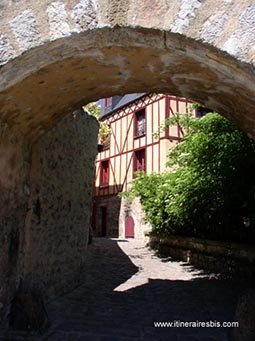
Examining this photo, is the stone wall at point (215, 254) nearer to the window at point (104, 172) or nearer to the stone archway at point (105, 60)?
the stone archway at point (105, 60)

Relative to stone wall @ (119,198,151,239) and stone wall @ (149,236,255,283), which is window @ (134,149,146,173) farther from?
stone wall @ (149,236,255,283)

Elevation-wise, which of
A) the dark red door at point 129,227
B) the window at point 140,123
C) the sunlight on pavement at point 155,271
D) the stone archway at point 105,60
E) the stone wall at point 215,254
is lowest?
the sunlight on pavement at point 155,271

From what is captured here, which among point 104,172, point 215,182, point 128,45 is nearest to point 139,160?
point 104,172

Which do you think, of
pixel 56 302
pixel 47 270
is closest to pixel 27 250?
pixel 47 270

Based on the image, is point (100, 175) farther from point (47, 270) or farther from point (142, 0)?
point (142, 0)

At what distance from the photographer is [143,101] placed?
13.9m

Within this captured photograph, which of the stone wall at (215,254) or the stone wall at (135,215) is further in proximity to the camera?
the stone wall at (135,215)

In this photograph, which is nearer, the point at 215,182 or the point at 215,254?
the point at 215,182

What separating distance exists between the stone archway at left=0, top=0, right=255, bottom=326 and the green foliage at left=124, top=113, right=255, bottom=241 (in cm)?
233

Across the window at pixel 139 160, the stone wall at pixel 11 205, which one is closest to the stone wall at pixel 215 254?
the stone wall at pixel 11 205

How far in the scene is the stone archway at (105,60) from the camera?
169cm

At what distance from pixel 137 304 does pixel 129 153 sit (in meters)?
10.4

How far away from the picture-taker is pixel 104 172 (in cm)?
1605

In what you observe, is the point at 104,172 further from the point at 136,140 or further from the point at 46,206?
the point at 46,206
